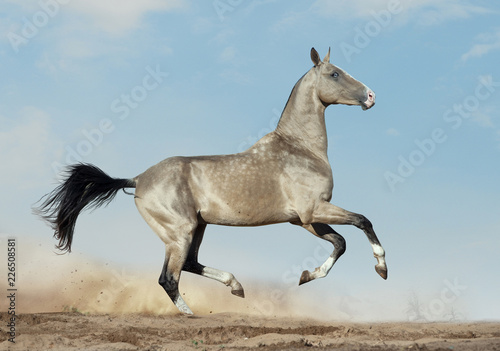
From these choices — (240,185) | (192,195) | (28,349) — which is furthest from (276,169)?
(28,349)

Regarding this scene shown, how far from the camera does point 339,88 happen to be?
32.1ft

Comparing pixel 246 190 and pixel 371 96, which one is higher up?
pixel 371 96

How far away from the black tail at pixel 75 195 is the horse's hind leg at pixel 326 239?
2.94 metres

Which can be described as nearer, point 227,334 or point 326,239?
point 227,334

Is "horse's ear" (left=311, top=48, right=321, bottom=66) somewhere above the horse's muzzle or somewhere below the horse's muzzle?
above

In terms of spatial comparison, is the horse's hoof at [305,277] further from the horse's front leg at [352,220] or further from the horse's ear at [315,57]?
the horse's ear at [315,57]

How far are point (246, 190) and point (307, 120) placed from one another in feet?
5.16

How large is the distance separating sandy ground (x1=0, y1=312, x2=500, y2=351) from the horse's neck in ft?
8.90

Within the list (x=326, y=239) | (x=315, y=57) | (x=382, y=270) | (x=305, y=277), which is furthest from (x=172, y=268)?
(x=315, y=57)

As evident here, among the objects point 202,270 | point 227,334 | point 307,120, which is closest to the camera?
point 227,334

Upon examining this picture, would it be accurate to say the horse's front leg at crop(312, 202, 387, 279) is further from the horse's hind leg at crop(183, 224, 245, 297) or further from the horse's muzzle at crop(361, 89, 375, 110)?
the horse's muzzle at crop(361, 89, 375, 110)

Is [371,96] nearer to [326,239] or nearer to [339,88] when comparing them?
[339,88]

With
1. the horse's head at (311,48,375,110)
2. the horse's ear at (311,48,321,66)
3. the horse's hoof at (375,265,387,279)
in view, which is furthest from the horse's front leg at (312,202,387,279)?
the horse's ear at (311,48,321,66)

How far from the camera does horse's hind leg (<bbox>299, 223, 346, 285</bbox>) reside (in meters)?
9.58
